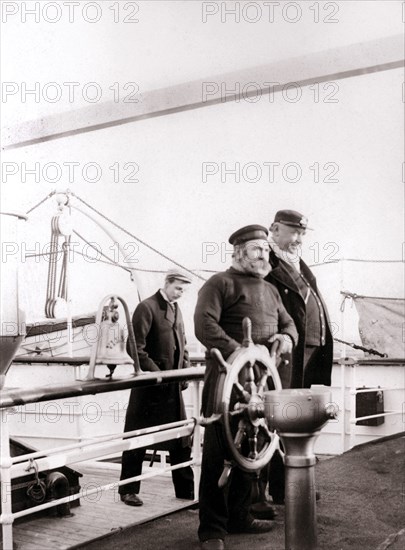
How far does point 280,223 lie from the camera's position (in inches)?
107

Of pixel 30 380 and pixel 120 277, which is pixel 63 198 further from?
pixel 30 380

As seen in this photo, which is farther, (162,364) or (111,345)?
(162,364)

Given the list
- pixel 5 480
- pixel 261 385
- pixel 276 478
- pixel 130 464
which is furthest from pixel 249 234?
pixel 130 464

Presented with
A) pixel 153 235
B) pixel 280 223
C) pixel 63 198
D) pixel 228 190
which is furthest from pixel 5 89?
pixel 280 223

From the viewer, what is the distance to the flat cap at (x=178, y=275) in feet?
10.5

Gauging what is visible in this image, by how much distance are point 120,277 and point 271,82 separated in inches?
70.9

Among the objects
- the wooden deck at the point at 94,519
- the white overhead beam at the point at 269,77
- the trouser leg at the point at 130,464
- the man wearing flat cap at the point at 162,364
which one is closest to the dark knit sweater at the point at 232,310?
the white overhead beam at the point at 269,77

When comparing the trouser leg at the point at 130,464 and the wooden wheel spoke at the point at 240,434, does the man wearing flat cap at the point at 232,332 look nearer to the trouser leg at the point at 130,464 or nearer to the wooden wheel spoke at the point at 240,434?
the wooden wheel spoke at the point at 240,434

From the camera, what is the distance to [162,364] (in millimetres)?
3270

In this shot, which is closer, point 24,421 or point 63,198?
point 63,198

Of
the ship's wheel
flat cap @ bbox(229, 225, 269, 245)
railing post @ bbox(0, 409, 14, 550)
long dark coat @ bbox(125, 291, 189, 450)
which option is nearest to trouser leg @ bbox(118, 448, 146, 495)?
long dark coat @ bbox(125, 291, 189, 450)

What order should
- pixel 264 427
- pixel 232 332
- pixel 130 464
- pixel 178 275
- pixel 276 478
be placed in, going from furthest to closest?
pixel 178 275
pixel 130 464
pixel 276 478
pixel 232 332
pixel 264 427

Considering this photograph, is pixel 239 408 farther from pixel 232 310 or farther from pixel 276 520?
pixel 276 520

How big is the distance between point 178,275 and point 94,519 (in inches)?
47.2
